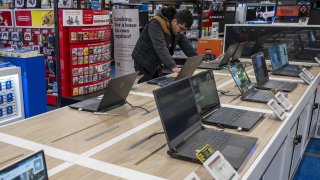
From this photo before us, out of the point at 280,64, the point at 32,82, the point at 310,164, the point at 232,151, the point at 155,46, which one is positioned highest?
the point at 155,46

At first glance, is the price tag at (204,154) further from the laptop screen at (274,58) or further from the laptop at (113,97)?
the laptop screen at (274,58)

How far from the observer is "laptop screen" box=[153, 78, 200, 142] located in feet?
4.58

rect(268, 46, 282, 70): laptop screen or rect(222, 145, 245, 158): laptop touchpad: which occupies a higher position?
rect(268, 46, 282, 70): laptop screen

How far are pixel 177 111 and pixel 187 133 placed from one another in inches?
5.0

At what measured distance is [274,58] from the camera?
351 centimetres

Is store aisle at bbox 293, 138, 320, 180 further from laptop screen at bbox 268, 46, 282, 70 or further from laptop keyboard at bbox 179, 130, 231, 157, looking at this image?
laptop keyboard at bbox 179, 130, 231, 157

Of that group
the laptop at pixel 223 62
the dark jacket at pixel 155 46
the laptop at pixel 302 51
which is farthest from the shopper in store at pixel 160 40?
the laptop at pixel 302 51

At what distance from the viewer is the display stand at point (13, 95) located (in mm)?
3535

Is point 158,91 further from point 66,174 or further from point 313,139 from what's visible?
point 313,139

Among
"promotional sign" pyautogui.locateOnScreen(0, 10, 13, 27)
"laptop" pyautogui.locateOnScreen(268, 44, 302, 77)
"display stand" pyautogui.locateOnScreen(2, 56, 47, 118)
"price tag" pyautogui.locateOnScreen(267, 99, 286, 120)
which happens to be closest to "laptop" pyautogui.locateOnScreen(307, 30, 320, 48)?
"laptop" pyautogui.locateOnScreen(268, 44, 302, 77)

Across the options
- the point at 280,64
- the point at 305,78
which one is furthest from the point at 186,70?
the point at 280,64

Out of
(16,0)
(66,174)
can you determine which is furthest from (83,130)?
(16,0)

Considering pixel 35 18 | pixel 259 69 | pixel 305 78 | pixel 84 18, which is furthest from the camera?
pixel 35 18

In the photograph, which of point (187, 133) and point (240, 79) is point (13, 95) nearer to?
point (240, 79)
